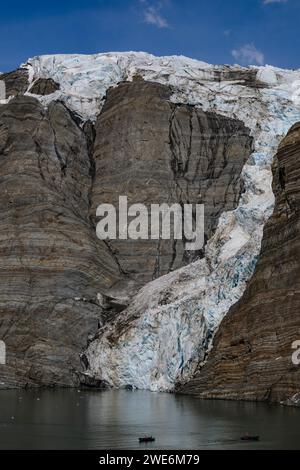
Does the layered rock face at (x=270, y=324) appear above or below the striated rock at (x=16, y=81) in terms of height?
below

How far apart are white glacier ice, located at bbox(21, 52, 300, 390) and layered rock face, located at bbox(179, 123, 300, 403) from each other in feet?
14.6

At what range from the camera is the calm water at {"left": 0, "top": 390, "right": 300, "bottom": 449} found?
134ft

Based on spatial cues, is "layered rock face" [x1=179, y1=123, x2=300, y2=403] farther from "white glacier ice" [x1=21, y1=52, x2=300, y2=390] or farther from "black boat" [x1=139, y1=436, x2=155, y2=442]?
"black boat" [x1=139, y1=436, x2=155, y2=442]

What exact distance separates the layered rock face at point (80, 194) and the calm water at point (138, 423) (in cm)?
1457

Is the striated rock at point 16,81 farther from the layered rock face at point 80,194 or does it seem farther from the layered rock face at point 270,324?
the layered rock face at point 270,324

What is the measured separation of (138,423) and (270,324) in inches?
578

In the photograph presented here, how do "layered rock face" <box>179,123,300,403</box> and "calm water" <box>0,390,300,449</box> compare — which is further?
"layered rock face" <box>179,123,300,403</box>

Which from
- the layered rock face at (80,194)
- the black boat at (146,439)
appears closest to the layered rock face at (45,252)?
the layered rock face at (80,194)

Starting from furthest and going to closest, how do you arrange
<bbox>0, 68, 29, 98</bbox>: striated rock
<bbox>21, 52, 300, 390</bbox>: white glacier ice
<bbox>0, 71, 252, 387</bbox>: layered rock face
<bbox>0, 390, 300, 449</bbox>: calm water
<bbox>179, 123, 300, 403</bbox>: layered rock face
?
<bbox>0, 68, 29, 98</bbox>: striated rock < <bbox>0, 71, 252, 387</bbox>: layered rock face < <bbox>21, 52, 300, 390</bbox>: white glacier ice < <bbox>179, 123, 300, 403</bbox>: layered rock face < <bbox>0, 390, 300, 449</bbox>: calm water

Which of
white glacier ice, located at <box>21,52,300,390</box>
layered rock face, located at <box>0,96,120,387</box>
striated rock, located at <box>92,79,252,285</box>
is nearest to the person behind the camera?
white glacier ice, located at <box>21,52,300,390</box>

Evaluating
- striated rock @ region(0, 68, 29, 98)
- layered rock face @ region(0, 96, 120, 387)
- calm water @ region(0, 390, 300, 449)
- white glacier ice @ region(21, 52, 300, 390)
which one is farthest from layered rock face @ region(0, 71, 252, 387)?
calm water @ region(0, 390, 300, 449)

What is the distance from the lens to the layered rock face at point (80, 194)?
7938 cm

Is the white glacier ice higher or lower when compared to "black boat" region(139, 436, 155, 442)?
higher

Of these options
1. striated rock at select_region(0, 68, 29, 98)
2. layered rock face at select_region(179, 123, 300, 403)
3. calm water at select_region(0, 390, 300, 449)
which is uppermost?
striated rock at select_region(0, 68, 29, 98)
